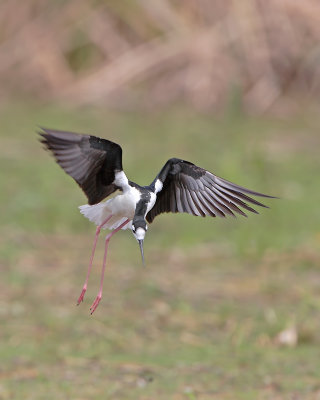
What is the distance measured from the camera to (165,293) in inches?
213

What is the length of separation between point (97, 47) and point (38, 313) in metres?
5.31

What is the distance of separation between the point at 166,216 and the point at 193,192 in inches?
157

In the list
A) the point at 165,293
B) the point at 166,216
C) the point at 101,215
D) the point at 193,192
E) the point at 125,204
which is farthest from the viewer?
the point at 166,216

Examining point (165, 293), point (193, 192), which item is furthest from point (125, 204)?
point (165, 293)

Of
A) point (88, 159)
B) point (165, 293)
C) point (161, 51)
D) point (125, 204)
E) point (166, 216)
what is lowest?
point (125, 204)

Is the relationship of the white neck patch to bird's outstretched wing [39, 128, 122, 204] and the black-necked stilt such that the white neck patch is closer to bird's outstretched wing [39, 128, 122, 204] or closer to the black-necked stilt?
the black-necked stilt

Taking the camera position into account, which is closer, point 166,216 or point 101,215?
point 101,215

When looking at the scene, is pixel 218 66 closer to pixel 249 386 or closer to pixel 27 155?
pixel 27 155

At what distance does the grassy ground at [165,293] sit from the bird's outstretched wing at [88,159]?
1445 mm

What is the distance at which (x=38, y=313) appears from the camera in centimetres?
500

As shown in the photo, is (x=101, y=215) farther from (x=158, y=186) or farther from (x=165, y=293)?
(x=165, y=293)

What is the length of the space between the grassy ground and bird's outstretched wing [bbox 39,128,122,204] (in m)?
1.45

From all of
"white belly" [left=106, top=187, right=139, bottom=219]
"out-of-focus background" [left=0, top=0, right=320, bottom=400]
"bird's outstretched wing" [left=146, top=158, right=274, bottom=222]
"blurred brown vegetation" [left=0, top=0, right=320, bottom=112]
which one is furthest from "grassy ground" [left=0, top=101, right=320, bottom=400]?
"white belly" [left=106, top=187, right=139, bottom=219]

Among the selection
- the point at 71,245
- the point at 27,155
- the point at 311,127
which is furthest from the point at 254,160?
the point at 311,127
